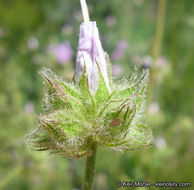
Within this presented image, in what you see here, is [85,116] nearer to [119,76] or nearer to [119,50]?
[119,76]

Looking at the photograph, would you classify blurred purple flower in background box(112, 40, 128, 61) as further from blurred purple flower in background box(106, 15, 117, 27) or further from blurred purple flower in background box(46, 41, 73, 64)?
blurred purple flower in background box(46, 41, 73, 64)

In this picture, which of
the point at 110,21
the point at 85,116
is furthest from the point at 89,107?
the point at 110,21

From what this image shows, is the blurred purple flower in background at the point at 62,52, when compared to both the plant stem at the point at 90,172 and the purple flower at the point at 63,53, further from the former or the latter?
the plant stem at the point at 90,172

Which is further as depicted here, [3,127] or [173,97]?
[173,97]

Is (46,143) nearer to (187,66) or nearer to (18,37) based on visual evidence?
(187,66)

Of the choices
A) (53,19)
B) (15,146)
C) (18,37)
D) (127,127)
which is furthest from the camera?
(18,37)

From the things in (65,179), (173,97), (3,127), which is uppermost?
(173,97)

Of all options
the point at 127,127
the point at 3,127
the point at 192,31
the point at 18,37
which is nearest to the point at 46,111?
the point at 127,127
